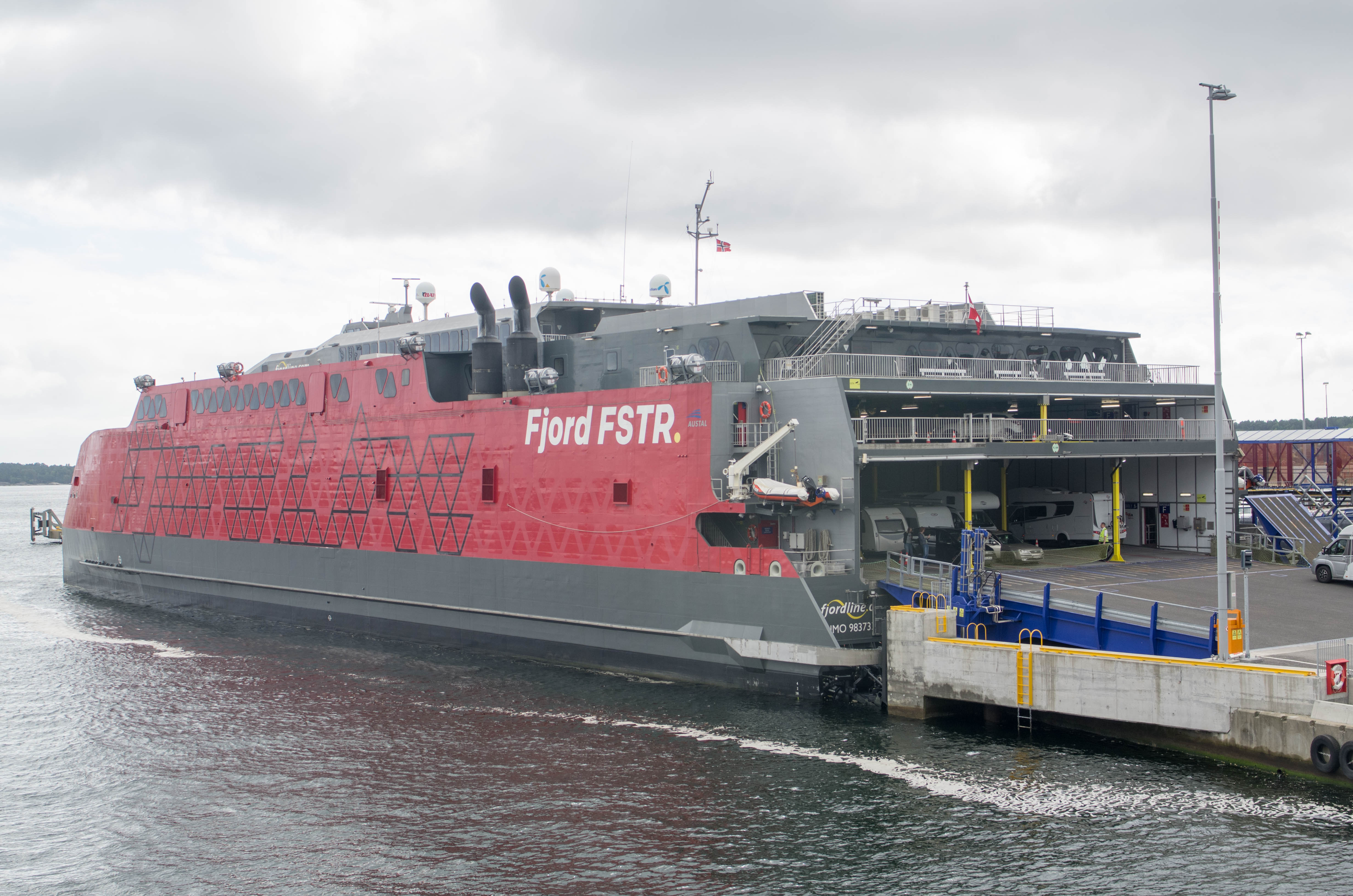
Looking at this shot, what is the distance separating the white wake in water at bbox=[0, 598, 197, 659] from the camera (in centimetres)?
3438

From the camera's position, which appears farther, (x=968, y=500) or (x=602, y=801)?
(x=968, y=500)

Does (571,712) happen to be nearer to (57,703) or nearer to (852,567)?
(852,567)

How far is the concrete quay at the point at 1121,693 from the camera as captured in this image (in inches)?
712

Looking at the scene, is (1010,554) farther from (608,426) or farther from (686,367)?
(608,426)

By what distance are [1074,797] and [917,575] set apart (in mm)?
7440

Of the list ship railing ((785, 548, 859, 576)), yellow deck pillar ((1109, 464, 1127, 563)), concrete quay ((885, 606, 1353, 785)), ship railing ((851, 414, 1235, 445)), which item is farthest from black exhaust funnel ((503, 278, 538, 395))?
yellow deck pillar ((1109, 464, 1127, 563))

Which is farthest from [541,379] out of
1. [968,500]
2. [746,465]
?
[968,500]

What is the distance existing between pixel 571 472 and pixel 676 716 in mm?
8740

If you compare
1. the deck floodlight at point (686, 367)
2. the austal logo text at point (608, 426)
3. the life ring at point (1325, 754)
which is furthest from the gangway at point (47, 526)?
the life ring at point (1325, 754)

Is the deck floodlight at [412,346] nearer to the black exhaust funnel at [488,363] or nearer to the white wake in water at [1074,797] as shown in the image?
the black exhaust funnel at [488,363]

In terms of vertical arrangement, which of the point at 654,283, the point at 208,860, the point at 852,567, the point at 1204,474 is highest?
the point at 654,283

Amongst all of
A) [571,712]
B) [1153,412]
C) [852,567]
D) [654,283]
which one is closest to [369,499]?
[654,283]

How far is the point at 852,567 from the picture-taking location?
25.1 metres

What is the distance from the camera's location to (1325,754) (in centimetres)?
1750
